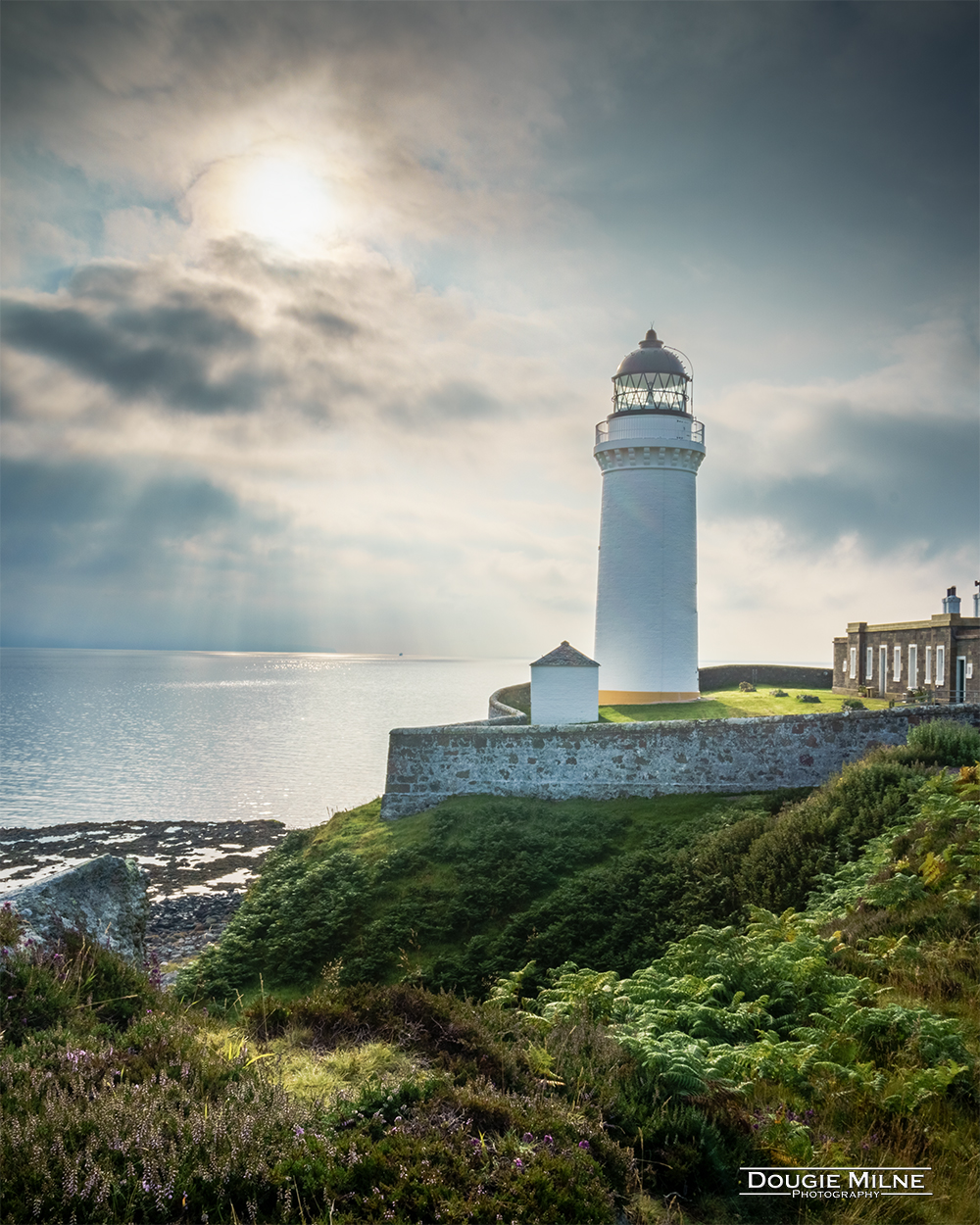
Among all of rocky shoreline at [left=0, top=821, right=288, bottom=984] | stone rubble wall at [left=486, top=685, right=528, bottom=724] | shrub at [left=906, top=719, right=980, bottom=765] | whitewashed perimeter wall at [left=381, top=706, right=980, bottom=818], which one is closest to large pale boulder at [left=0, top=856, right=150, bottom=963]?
rocky shoreline at [left=0, top=821, right=288, bottom=984]

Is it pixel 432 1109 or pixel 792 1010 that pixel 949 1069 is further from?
pixel 432 1109

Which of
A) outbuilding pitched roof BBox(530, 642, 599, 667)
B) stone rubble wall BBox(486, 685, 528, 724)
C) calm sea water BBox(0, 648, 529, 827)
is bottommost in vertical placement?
calm sea water BBox(0, 648, 529, 827)

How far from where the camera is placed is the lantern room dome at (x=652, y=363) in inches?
1250

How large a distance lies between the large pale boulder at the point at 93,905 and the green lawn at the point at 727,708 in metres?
18.2

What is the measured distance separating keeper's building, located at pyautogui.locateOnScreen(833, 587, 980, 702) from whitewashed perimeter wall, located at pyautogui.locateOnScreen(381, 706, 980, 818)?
38.1 ft

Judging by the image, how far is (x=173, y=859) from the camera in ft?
84.1

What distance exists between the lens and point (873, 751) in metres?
16.5

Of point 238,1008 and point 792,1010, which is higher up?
point 792,1010

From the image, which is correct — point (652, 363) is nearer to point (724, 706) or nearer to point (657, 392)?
point (657, 392)

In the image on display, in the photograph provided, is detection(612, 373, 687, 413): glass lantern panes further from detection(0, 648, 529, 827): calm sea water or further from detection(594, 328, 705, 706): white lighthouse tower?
detection(0, 648, 529, 827): calm sea water

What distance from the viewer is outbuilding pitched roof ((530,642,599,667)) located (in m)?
24.5

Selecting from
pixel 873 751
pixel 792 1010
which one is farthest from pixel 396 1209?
pixel 873 751

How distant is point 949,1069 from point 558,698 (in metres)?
19.4

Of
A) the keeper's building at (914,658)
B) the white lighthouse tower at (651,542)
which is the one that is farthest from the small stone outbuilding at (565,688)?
the keeper's building at (914,658)
